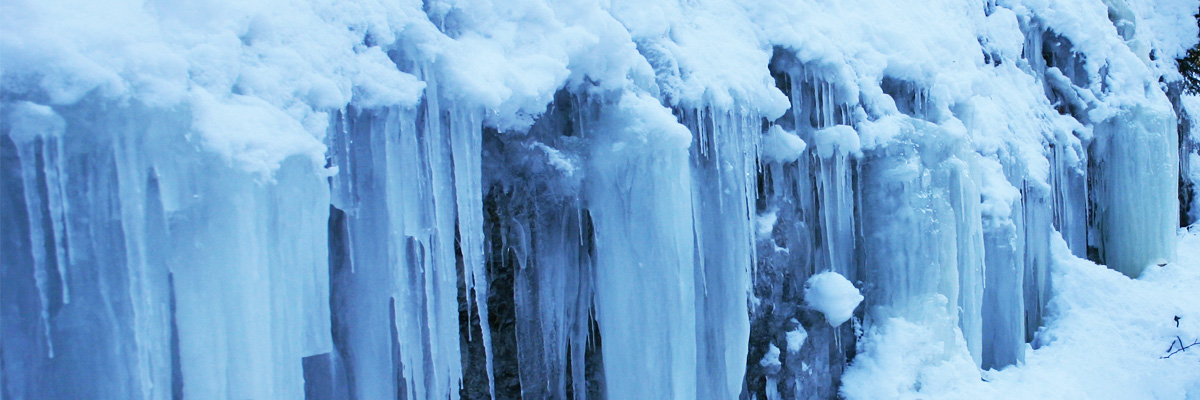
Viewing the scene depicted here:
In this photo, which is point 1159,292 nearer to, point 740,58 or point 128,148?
point 740,58

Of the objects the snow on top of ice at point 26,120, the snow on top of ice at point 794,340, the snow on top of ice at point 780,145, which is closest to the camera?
the snow on top of ice at point 26,120

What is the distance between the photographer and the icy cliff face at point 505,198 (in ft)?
7.27

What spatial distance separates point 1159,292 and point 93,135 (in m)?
8.36

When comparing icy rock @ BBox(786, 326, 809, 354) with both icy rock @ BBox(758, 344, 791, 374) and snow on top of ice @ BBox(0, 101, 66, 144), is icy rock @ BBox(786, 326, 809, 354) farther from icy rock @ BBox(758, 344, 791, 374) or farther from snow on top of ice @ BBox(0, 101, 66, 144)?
snow on top of ice @ BBox(0, 101, 66, 144)

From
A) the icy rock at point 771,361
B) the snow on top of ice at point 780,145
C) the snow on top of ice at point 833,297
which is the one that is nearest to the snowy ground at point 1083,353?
the snow on top of ice at point 833,297

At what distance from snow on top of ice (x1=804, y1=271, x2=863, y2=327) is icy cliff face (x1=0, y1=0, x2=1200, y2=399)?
0.49 ft

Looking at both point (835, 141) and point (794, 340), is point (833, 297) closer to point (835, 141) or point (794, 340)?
point (794, 340)

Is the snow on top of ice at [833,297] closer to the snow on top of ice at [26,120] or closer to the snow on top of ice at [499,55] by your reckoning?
the snow on top of ice at [499,55]

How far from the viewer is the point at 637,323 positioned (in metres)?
3.79

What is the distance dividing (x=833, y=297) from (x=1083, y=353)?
2818mm

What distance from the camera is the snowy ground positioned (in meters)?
5.15

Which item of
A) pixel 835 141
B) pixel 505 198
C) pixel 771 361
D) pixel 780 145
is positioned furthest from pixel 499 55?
pixel 771 361

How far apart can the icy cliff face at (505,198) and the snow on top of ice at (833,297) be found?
0.15 m

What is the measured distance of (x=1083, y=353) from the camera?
6266 millimetres
